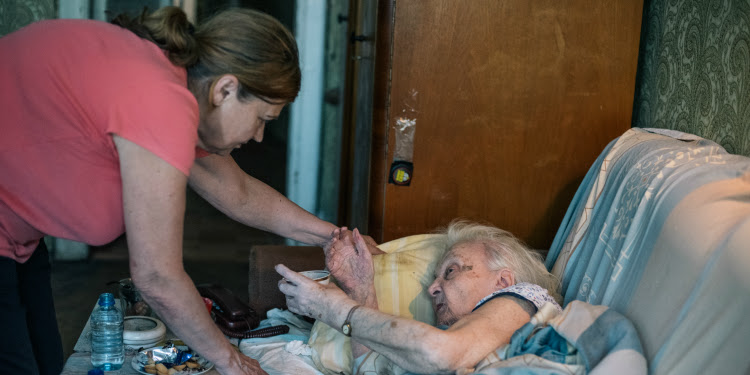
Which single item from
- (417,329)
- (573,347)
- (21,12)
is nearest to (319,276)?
(417,329)

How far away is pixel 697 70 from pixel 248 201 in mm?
1494

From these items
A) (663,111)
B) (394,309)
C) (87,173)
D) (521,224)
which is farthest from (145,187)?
(663,111)

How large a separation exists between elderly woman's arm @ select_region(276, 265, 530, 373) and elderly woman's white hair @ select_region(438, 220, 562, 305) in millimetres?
232

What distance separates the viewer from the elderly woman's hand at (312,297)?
1.74 m

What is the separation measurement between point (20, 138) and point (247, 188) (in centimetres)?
84

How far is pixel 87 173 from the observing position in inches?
55.2

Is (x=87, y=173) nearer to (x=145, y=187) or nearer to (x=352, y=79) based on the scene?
(x=145, y=187)

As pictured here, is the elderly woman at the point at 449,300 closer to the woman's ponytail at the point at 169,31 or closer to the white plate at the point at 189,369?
the white plate at the point at 189,369

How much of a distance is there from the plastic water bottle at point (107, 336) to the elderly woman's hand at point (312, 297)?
1.49ft

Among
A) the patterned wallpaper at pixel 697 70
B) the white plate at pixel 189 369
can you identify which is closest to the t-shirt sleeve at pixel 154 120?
the white plate at pixel 189 369

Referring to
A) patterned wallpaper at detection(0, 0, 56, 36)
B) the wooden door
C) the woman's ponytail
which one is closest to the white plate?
the woman's ponytail

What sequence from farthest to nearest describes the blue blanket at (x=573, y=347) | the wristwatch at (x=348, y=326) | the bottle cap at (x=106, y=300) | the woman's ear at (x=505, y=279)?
the woman's ear at (x=505, y=279) < the bottle cap at (x=106, y=300) < the wristwatch at (x=348, y=326) < the blue blanket at (x=573, y=347)

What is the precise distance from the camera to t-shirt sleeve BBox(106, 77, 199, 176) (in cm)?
130

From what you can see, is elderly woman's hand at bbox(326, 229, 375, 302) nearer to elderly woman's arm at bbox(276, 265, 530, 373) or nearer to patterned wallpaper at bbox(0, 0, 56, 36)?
elderly woman's arm at bbox(276, 265, 530, 373)
